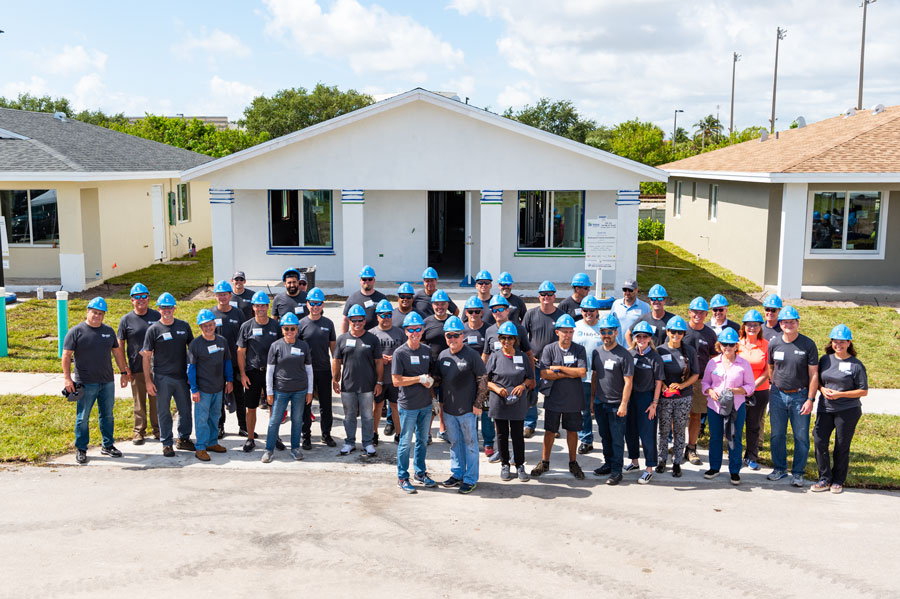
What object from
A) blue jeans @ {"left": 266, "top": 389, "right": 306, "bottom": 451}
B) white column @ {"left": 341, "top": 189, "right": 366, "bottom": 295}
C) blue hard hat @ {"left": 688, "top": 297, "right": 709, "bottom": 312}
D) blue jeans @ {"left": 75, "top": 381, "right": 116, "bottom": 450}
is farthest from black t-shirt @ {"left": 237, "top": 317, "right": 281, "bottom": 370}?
white column @ {"left": 341, "top": 189, "right": 366, "bottom": 295}

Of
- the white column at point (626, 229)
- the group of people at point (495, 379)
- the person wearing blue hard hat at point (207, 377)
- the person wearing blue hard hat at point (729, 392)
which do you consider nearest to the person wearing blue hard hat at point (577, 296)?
the group of people at point (495, 379)

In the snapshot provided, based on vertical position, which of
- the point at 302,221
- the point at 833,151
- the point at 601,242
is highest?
the point at 833,151

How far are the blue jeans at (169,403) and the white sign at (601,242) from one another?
Result: 8.20 metres

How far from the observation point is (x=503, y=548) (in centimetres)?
682

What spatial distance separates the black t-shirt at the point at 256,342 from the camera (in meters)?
9.13

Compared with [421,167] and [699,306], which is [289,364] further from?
[421,167]

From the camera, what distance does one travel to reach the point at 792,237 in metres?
18.3

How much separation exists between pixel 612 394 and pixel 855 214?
556 inches

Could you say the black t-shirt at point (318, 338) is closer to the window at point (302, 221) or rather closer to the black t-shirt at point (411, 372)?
the black t-shirt at point (411, 372)

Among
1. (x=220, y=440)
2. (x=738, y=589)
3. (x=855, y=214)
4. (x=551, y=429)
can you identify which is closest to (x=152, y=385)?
(x=220, y=440)

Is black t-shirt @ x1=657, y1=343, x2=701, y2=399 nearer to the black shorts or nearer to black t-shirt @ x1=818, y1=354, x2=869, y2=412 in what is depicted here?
the black shorts

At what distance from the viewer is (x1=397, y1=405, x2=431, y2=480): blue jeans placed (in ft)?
26.8

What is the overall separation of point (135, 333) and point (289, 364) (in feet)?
6.22

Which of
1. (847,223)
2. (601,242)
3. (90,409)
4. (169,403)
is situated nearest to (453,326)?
(169,403)
